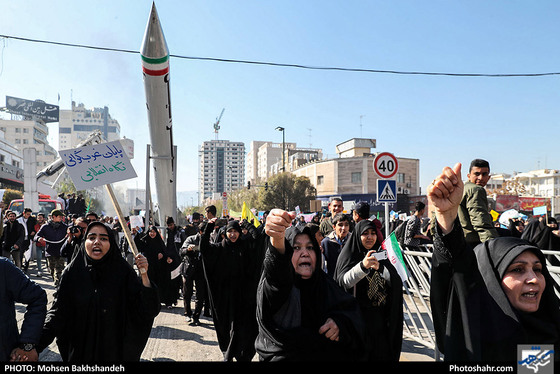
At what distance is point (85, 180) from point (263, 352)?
255cm

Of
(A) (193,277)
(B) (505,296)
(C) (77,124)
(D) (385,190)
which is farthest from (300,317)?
(C) (77,124)

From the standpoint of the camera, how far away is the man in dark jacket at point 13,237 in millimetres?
10180

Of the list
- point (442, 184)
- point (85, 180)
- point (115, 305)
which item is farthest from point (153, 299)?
point (442, 184)

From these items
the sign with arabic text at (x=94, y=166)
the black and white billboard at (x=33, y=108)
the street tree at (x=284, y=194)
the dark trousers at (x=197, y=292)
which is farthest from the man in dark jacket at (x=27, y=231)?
the black and white billboard at (x=33, y=108)

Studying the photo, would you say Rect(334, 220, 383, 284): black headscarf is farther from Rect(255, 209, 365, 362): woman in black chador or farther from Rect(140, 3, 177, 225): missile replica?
Rect(140, 3, 177, 225): missile replica

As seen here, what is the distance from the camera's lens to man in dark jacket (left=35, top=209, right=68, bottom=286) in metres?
8.62

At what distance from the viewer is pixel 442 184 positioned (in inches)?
Result: 74.0

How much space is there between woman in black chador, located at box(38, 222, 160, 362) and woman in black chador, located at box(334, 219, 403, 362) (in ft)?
5.26

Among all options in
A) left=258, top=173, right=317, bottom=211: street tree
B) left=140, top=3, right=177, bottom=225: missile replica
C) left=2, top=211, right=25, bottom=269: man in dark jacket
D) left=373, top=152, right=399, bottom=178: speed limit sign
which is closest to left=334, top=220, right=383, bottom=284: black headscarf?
left=373, top=152, right=399, bottom=178: speed limit sign

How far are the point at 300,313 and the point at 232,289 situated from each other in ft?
8.56

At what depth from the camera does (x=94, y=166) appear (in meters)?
4.04

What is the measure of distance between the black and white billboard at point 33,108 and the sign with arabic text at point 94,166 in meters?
95.9

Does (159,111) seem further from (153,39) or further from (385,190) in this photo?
(385,190)

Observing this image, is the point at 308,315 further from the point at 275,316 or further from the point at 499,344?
the point at 499,344
